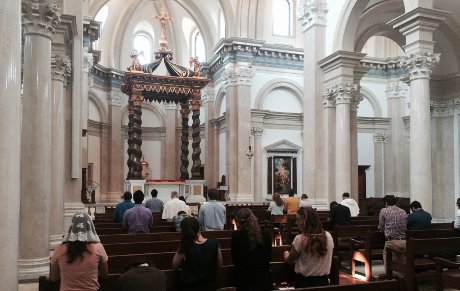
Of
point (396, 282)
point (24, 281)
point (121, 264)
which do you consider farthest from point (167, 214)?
point (396, 282)

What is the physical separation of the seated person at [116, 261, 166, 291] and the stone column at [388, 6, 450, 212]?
10589mm

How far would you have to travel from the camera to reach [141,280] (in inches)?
142

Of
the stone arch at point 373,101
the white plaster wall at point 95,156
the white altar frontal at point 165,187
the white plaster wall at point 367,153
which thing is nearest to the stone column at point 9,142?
the white altar frontal at point 165,187

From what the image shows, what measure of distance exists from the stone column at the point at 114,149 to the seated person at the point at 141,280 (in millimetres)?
26478

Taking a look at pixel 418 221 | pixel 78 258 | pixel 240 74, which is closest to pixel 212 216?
pixel 418 221

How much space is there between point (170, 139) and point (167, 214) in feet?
67.8

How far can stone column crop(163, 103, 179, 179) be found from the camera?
104 ft

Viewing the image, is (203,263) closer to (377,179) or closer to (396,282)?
(396,282)

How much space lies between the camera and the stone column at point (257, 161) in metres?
26.0

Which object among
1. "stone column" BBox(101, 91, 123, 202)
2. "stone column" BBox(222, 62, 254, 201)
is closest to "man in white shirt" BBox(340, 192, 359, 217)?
"stone column" BBox(222, 62, 254, 201)

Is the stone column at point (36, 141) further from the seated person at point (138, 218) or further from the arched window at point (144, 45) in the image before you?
the arched window at point (144, 45)

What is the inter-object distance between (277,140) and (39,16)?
19.9 m

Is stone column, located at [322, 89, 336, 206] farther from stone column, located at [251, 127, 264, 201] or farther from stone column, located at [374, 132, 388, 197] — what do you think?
stone column, located at [374, 132, 388, 197]

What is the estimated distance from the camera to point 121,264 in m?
5.73
